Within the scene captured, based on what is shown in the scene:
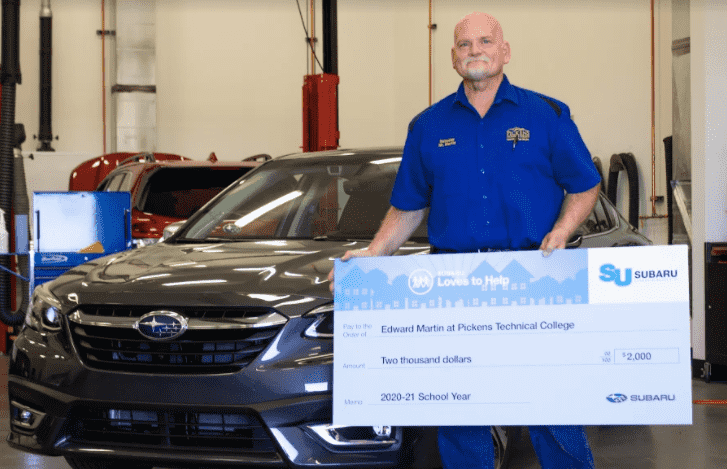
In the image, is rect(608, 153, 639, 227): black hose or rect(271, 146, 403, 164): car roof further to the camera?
rect(608, 153, 639, 227): black hose

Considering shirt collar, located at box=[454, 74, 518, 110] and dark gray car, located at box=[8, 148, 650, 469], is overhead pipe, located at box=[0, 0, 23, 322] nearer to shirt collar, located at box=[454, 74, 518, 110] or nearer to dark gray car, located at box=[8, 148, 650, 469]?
dark gray car, located at box=[8, 148, 650, 469]

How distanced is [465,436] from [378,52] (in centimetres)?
1204

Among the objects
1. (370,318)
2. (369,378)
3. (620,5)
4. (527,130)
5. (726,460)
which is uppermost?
(620,5)

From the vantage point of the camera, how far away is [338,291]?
2.55 m

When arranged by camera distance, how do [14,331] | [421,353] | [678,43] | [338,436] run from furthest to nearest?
[14,331] < [678,43] < [338,436] < [421,353]

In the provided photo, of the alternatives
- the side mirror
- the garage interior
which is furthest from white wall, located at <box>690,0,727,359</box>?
the side mirror

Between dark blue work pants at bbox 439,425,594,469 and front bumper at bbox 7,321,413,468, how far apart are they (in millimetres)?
155

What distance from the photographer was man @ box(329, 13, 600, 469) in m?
2.55

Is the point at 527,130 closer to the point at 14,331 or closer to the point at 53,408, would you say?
the point at 53,408

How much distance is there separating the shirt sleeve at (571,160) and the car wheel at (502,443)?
0.82m

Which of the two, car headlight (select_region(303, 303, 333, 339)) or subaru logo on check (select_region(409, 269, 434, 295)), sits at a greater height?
subaru logo on check (select_region(409, 269, 434, 295))

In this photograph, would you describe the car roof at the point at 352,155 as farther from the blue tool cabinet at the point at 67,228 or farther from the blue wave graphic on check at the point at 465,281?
the blue tool cabinet at the point at 67,228

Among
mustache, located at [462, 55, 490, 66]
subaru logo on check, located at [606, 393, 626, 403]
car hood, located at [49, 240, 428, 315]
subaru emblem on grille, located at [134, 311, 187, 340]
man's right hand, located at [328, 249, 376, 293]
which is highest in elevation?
mustache, located at [462, 55, 490, 66]

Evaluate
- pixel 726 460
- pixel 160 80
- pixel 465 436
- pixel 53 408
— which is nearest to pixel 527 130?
pixel 465 436
